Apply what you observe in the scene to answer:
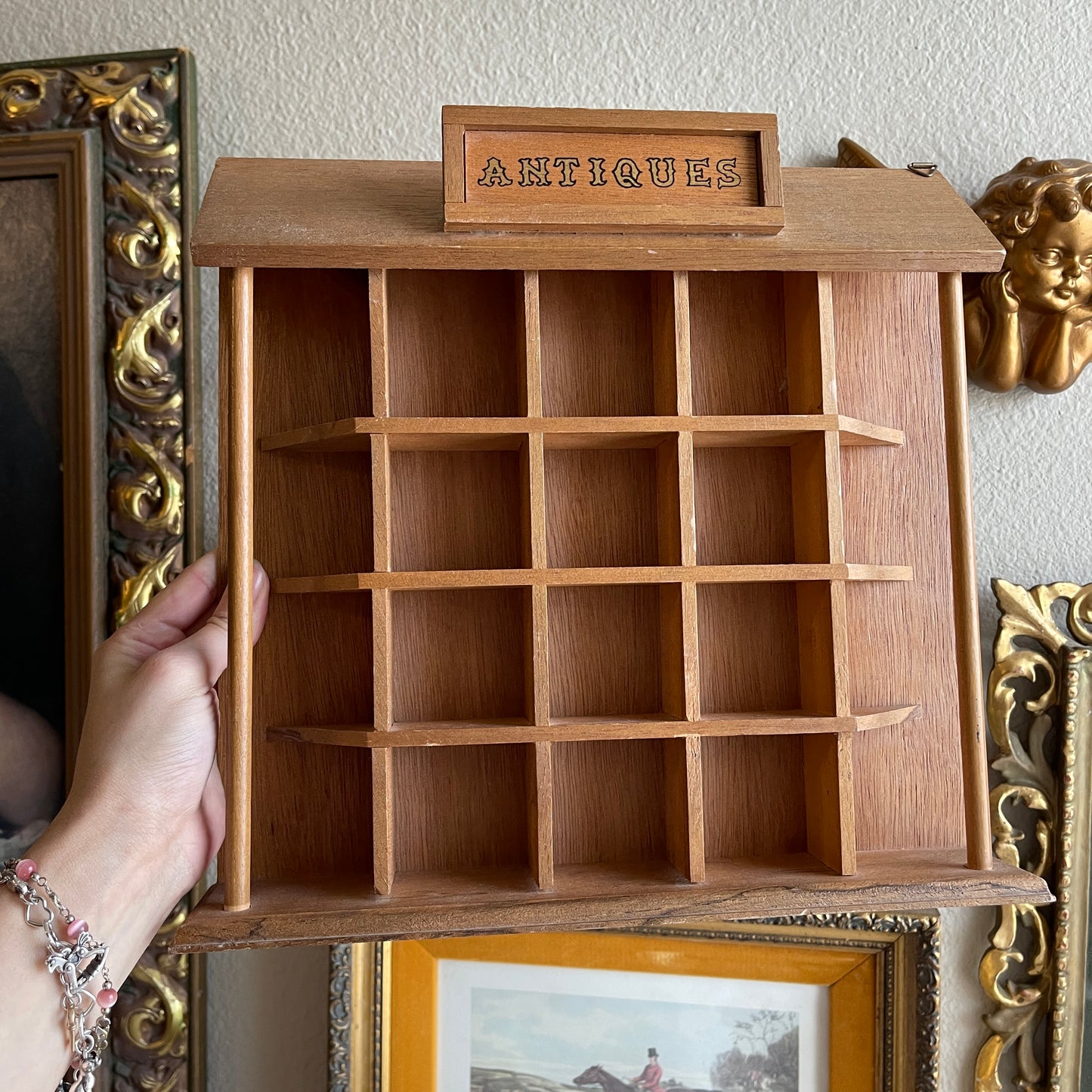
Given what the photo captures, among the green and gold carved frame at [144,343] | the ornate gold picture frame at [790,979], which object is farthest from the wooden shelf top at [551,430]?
the ornate gold picture frame at [790,979]

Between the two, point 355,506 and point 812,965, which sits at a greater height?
point 355,506

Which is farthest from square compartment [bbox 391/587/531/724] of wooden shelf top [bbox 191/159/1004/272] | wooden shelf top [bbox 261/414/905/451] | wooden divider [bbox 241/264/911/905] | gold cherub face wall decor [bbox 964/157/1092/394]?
gold cherub face wall decor [bbox 964/157/1092/394]

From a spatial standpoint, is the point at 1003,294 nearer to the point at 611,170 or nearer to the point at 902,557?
the point at 902,557

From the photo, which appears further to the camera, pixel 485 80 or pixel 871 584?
pixel 485 80

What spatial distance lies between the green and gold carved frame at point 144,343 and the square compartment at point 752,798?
43 centimetres

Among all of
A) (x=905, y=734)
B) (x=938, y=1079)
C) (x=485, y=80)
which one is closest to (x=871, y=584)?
(x=905, y=734)

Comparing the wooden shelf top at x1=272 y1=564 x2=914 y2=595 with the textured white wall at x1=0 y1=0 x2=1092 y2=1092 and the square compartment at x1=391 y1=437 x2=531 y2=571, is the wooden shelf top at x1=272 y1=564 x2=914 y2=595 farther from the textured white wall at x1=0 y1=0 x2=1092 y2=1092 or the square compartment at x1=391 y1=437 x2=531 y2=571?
the textured white wall at x1=0 y1=0 x2=1092 y2=1092

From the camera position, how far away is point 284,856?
1.89 ft

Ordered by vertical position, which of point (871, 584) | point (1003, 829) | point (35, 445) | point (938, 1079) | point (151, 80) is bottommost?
point (938, 1079)

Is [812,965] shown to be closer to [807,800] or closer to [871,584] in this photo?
[807,800]

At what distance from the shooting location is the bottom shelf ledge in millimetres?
491

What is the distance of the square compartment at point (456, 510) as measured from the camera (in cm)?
60

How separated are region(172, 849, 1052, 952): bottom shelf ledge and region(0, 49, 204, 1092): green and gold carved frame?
28 cm

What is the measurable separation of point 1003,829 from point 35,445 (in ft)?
2.70
